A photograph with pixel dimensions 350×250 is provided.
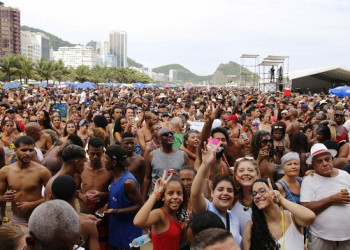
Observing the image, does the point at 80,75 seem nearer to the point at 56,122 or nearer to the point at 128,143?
the point at 56,122

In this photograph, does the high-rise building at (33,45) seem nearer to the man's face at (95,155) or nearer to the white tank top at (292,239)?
the man's face at (95,155)

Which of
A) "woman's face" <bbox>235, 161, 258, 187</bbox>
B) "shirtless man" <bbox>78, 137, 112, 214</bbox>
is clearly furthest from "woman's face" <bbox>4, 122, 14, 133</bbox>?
"woman's face" <bbox>235, 161, 258, 187</bbox>

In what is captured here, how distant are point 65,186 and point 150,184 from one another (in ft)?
7.29

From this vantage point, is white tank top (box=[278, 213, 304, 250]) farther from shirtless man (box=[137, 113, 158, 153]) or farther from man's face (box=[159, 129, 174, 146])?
shirtless man (box=[137, 113, 158, 153])

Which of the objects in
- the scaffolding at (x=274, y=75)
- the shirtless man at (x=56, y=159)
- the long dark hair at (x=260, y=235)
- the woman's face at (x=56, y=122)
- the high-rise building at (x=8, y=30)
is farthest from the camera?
the high-rise building at (x=8, y=30)

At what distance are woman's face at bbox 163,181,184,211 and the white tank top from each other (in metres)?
0.88

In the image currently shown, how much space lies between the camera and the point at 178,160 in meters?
4.92

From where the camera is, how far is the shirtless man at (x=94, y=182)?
13.0 feet

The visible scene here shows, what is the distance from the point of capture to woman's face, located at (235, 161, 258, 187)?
135 inches

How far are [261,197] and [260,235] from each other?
30cm

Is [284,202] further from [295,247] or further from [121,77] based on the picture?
[121,77]

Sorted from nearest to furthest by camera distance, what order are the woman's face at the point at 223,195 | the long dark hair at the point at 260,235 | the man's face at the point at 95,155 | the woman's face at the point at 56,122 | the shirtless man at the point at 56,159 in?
the long dark hair at the point at 260,235
the woman's face at the point at 223,195
the man's face at the point at 95,155
the shirtless man at the point at 56,159
the woman's face at the point at 56,122

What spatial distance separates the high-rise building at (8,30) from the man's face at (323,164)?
5255 inches

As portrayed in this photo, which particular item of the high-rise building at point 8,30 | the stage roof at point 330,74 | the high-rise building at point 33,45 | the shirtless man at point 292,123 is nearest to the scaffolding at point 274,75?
the stage roof at point 330,74
